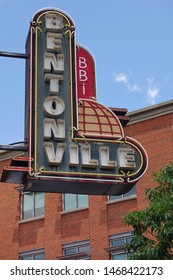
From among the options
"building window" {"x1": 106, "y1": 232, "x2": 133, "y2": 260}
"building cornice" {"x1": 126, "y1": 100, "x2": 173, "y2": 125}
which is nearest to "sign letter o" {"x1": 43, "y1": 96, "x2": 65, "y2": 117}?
"building window" {"x1": 106, "y1": 232, "x2": 133, "y2": 260}

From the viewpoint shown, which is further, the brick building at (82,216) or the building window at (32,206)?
the building window at (32,206)

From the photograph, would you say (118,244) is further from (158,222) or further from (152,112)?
(158,222)

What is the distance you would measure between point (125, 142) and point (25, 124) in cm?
281

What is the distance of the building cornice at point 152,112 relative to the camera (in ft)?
109

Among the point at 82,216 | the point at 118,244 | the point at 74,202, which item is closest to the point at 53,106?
the point at 118,244

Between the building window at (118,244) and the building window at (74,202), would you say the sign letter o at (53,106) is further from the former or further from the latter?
the building window at (74,202)

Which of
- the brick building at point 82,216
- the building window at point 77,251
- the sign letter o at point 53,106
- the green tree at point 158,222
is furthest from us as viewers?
the building window at point 77,251

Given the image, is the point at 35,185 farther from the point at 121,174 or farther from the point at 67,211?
the point at 67,211

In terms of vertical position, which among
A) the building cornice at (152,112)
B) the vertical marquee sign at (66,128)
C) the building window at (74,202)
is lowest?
the vertical marquee sign at (66,128)

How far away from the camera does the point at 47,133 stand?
1875 centimetres

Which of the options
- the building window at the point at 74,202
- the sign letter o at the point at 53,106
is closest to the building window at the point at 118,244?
the building window at the point at 74,202

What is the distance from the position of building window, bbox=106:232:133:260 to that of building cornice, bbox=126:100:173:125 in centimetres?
563
